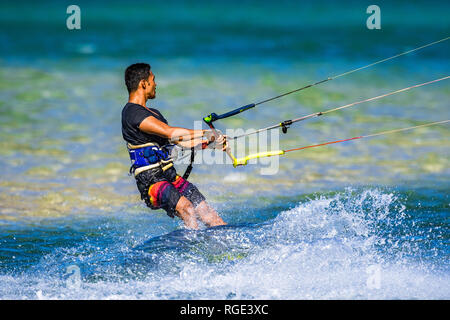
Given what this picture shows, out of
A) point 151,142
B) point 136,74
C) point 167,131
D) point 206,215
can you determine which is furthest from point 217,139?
point 136,74

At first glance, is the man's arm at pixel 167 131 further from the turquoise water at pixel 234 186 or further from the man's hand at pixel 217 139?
the turquoise water at pixel 234 186

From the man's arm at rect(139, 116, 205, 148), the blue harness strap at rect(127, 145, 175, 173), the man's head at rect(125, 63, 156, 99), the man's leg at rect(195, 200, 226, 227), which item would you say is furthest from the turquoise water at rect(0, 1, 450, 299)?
the man's head at rect(125, 63, 156, 99)

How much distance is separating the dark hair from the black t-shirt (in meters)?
0.20

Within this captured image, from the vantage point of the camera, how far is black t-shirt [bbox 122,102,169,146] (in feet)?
21.1

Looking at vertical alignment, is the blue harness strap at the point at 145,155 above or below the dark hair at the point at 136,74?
below

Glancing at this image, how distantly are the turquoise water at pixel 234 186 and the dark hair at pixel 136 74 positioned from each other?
1.58 metres

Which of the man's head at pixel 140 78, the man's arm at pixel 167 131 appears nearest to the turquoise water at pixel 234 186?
the man's arm at pixel 167 131

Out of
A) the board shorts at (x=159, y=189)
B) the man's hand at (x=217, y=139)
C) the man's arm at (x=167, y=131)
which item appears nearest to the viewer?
the man's arm at (x=167, y=131)

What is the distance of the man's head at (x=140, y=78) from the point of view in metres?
6.55

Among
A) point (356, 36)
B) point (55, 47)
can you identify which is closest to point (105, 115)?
point (55, 47)

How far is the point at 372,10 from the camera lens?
42812 mm

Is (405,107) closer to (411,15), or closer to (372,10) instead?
(411,15)

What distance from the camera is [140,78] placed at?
21.6 ft

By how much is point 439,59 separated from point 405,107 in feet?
27.0
